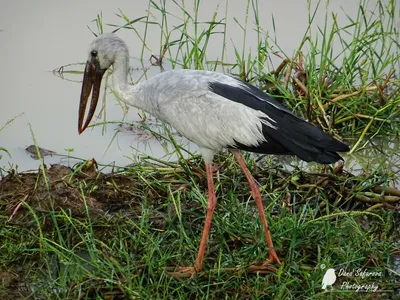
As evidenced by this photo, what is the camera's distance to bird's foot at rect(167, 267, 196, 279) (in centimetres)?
574

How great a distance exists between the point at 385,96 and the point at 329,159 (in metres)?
2.24

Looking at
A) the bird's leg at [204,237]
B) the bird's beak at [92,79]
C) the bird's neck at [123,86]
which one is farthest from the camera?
the bird's beak at [92,79]

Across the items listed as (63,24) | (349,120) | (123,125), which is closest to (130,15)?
(63,24)

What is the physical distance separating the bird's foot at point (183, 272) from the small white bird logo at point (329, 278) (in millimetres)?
730

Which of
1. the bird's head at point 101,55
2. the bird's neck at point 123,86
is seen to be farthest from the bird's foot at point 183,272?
the bird's head at point 101,55

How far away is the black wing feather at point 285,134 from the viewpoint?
5.88m

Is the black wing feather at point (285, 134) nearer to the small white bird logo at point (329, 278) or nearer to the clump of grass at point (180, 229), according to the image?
the clump of grass at point (180, 229)

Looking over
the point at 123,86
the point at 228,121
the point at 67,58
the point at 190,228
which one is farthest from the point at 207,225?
the point at 67,58

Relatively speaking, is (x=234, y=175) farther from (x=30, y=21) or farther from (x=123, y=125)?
(x=30, y=21)

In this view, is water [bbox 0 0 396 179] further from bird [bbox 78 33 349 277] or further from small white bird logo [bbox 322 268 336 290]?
small white bird logo [bbox 322 268 336 290]

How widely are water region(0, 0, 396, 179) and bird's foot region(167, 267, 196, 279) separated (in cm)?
160

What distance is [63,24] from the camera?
33.9ft

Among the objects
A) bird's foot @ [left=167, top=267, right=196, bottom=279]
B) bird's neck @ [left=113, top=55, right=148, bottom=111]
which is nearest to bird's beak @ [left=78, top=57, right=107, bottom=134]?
bird's neck @ [left=113, top=55, right=148, bottom=111]

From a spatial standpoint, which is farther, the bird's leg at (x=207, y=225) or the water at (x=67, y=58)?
the water at (x=67, y=58)
